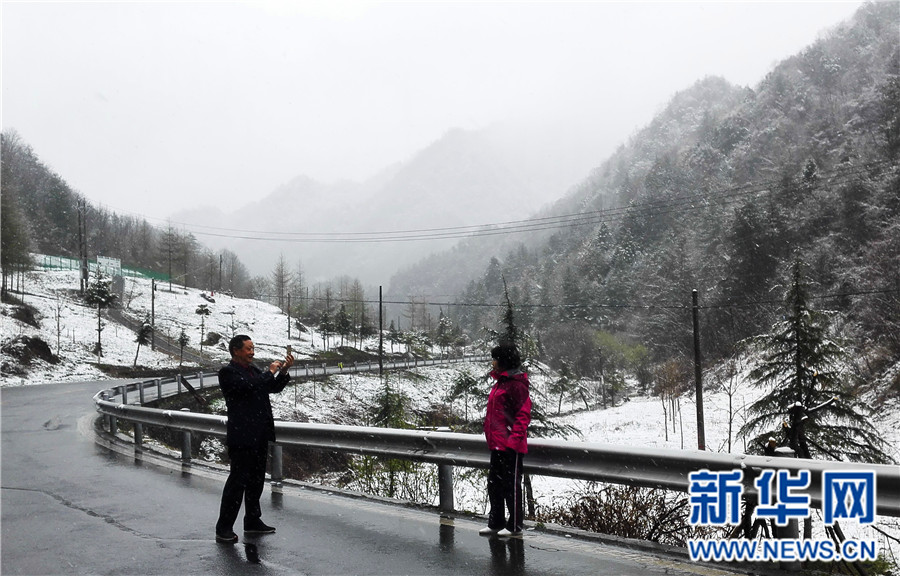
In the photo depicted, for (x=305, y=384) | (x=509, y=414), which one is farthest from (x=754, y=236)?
(x=509, y=414)

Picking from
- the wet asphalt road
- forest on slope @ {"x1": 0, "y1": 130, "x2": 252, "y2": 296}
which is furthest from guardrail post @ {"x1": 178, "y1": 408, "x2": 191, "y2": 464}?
forest on slope @ {"x1": 0, "y1": 130, "x2": 252, "y2": 296}

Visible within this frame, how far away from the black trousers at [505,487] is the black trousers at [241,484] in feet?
6.99

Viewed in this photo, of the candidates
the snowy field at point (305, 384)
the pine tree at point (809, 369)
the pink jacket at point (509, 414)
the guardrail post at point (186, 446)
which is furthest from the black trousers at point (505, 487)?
the pine tree at point (809, 369)

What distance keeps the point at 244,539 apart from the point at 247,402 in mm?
1231

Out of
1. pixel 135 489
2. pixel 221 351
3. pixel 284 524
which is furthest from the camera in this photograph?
pixel 221 351

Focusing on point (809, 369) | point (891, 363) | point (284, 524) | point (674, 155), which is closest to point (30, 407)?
point (284, 524)

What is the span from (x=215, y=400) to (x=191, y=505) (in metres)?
28.7

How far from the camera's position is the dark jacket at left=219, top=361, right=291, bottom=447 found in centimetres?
641

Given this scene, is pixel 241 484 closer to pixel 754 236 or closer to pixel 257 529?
pixel 257 529

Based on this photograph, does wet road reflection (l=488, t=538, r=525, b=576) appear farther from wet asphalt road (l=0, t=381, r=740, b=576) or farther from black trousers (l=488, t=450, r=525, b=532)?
black trousers (l=488, t=450, r=525, b=532)

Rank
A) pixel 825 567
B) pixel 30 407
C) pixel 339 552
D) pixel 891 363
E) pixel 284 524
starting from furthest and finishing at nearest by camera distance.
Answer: pixel 891 363 → pixel 30 407 → pixel 284 524 → pixel 339 552 → pixel 825 567

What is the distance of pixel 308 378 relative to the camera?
49594 millimetres

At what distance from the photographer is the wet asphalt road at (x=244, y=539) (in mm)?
5512

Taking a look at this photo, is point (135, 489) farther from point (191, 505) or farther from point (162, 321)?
point (162, 321)
